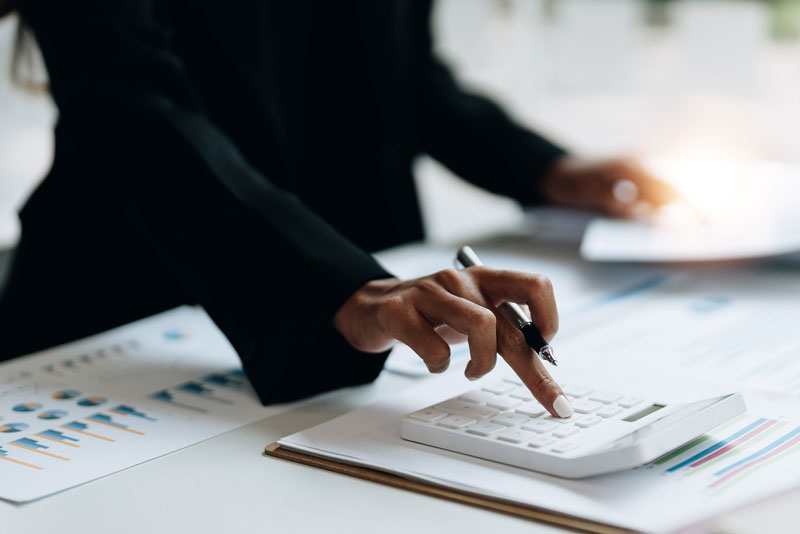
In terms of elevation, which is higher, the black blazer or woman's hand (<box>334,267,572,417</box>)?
the black blazer

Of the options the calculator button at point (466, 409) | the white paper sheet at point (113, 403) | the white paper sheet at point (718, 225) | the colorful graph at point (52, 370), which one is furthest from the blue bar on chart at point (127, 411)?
the white paper sheet at point (718, 225)

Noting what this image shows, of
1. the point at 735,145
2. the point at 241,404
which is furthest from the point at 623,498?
the point at 735,145

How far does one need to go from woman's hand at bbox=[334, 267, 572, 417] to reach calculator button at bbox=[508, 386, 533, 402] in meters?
0.02

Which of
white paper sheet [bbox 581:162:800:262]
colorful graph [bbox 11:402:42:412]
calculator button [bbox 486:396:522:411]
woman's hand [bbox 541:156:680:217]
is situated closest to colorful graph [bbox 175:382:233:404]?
colorful graph [bbox 11:402:42:412]

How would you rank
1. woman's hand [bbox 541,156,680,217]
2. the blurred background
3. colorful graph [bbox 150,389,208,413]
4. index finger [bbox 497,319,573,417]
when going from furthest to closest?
the blurred background
woman's hand [bbox 541,156,680,217]
colorful graph [bbox 150,389,208,413]
index finger [bbox 497,319,573,417]

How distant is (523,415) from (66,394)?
35 centimetres

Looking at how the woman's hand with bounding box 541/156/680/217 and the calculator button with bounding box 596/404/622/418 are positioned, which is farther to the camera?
the woman's hand with bounding box 541/156/680/217

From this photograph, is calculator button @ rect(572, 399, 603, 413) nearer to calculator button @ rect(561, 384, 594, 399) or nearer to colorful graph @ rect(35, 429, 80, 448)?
calculator button @ rect(561, 384, 594, 399)

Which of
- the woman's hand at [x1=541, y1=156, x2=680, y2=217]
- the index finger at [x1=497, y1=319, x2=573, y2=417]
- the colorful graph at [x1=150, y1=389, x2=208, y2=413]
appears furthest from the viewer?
the woman's hand at [x1=541, y1=156, x2=680, y2=217]

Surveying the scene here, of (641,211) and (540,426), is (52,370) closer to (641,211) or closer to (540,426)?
(540,426)

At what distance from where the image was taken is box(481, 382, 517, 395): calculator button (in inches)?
23.6

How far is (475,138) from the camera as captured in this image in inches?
50.3

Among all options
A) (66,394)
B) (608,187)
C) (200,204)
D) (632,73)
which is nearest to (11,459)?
(66,394)

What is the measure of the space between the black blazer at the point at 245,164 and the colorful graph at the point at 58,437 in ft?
0.44
